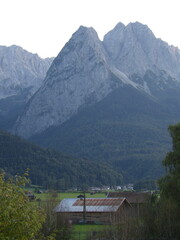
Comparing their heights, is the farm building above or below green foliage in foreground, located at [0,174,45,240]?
above

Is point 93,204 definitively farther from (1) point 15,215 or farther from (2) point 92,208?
(1) point 15,215

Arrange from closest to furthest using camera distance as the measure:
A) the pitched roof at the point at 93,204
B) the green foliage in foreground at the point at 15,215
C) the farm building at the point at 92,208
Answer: the green foliage in foreground at the point at 15,215
the farm building at the point at 92,208
the pitched roof at the point at 93,204

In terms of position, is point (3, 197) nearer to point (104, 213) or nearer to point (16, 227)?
point (16, 227)

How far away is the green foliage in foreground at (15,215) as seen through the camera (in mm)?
23531

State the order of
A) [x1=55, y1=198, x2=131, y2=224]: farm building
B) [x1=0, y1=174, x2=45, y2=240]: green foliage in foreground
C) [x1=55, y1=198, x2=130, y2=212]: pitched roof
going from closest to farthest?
[x1=0, y1=174, x2=45, y2=240]: green foliage in foreground → [x1=55, y1=198, x2=131, y2=224]: farm building → [x1=55, y1=198, x2=130, y2=212]: pitched roof

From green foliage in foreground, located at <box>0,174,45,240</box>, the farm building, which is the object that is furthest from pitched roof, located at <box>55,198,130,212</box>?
green foliage in foreground, located at <box>0,174,45,240</box>

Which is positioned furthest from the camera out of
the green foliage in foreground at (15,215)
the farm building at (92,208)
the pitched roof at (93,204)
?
the pitched roof at (93,204)

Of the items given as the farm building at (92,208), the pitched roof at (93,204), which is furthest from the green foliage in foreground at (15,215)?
the pitched roof at (93,204)

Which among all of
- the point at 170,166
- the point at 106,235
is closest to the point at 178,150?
the point at 170,166

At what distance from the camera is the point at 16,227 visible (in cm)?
2427

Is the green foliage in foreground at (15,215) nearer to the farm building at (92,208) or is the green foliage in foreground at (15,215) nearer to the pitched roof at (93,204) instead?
the farm building at (92,208)

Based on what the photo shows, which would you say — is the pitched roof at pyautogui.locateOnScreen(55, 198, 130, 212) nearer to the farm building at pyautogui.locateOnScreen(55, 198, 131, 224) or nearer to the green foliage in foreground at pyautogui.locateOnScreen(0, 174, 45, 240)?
the farm building at pyautogui.locateOnScreen(55, 198, 131, 224)

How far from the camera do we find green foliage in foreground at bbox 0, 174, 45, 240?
2353cm

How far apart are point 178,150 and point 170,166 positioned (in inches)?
109
